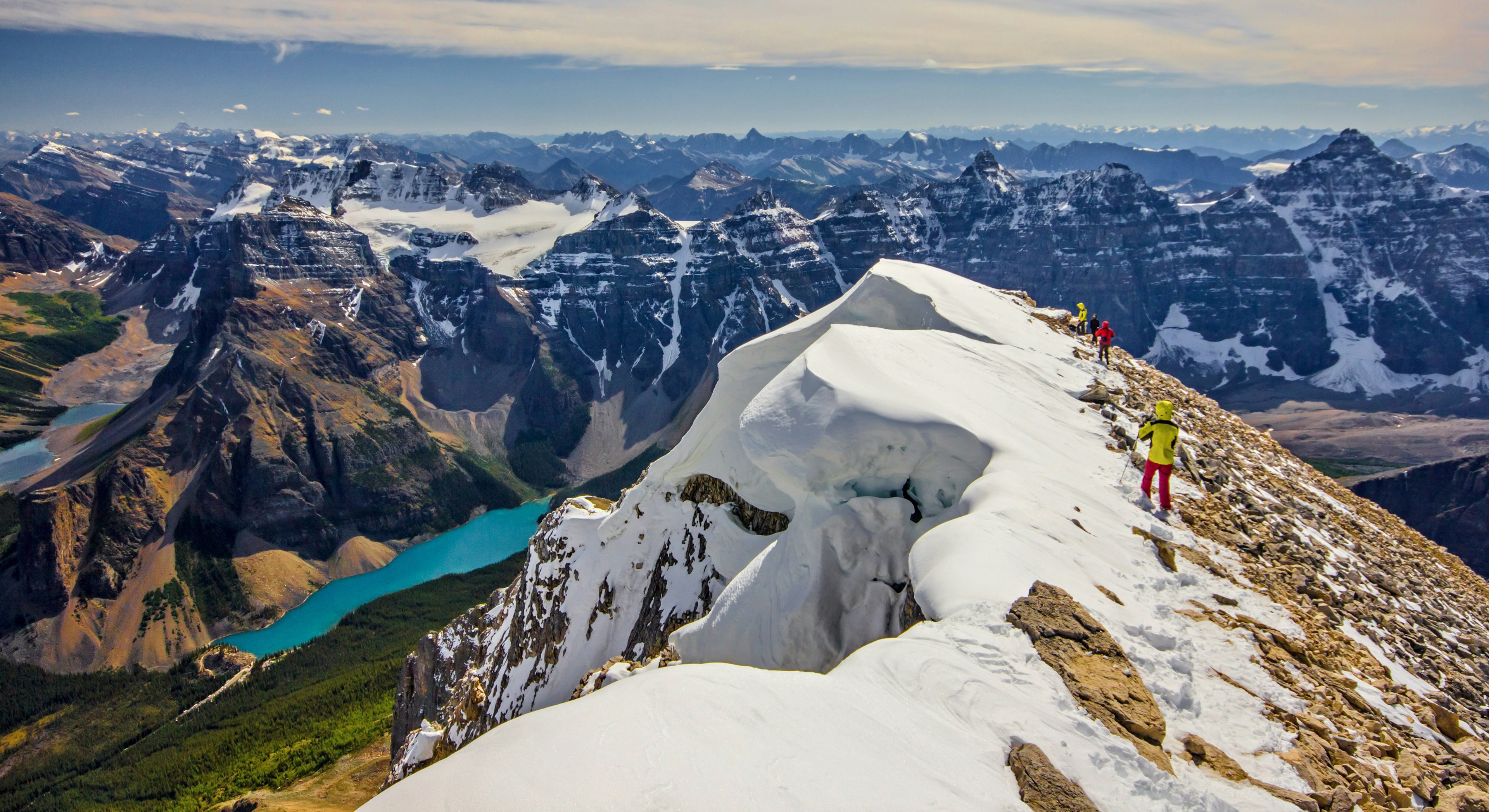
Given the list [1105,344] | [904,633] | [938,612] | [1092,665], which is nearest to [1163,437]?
[1092,665]

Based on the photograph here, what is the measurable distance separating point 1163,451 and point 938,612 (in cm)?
1153

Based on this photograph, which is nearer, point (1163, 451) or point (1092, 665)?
point (1092, 665)

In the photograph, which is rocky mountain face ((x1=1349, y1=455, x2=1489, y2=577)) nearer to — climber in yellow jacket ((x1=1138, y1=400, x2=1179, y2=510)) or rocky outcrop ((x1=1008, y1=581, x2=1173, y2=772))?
climber in yellow jacket ((x1=1138, y1=400, x2=1179, y2=510))

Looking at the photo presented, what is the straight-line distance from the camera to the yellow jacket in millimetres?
20922

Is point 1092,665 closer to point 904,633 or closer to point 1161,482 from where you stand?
point 904,633

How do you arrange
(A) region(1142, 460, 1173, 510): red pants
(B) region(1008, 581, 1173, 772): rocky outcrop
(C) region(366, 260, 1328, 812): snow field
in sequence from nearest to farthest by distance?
(C) region(366, 260, 1328, 812): snow field → (B) region(1008, 581, 1173, 772): rocky outcrop → (A) region(1142, 460, 1173, 510): red pants

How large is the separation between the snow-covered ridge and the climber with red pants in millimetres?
889

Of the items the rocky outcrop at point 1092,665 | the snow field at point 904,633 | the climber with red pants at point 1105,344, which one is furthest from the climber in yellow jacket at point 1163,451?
the climber with red pants at point 1105,344

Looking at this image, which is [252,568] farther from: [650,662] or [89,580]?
[650,662]

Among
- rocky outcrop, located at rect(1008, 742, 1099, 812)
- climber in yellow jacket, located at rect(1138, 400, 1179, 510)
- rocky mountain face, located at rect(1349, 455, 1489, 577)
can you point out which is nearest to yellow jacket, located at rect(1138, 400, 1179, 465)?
climber in yellow jacket, located at rect(1138, 400, 1179, 510)

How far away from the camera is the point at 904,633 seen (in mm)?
14539

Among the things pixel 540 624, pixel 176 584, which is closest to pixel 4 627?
pixel 176 584

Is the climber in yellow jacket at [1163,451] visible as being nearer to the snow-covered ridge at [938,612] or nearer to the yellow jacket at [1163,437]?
the yellow jacket at [1163,437]

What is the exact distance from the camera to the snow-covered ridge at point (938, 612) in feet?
34.8
